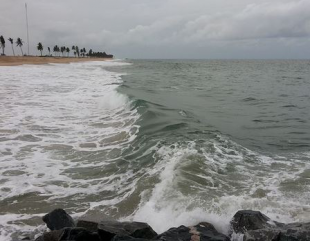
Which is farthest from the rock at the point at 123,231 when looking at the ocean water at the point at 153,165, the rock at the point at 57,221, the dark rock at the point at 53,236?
the ocean water at the point at 153,165

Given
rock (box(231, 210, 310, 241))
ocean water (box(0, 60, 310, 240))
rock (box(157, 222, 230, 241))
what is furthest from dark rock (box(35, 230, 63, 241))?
rock (box(231, 210, 310, 241))

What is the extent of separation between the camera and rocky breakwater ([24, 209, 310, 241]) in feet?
13.5

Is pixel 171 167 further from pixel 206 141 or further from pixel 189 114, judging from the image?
pixel 189 114

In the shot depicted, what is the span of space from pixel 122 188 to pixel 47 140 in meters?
4.89

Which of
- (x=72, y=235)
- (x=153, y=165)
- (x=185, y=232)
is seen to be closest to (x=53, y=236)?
(x=72, y=235)

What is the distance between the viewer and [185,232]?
4.55 metres

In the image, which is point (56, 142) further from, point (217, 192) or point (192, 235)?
point (192, 235)

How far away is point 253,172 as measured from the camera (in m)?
7.85

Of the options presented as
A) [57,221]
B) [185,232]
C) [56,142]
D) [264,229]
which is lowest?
[56,142]

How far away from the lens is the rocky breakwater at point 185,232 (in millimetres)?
4117

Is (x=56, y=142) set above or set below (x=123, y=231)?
below

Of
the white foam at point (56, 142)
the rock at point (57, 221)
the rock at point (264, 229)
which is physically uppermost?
the rock at point (264, 229)

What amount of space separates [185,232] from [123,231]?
880mm

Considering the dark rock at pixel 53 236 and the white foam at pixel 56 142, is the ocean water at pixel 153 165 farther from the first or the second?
the dark rock at pixel 53 236
